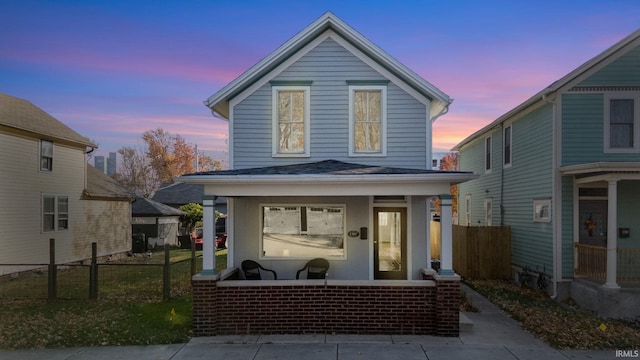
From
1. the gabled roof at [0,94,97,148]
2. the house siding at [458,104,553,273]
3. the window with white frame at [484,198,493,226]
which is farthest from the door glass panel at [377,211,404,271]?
the gabled roof at [0,94,97,148]

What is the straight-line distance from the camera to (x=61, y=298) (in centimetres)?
1033

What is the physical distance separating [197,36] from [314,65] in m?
5.02

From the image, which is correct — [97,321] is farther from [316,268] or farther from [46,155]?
[46,155]

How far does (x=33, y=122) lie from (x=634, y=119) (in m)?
20.1

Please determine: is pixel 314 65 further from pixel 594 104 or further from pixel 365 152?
pixel 594 104

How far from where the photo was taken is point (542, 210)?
12.5 metres

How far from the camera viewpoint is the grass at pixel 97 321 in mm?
7535

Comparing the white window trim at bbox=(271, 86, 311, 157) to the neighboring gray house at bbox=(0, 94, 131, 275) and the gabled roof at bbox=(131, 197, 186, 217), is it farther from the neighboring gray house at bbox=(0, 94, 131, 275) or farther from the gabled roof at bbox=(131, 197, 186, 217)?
the gabled roof at bbox=(131, 197, 186, 217)

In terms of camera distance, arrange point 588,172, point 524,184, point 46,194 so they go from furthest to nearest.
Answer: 1. point 46,194
2. point 524,184
3. point 588,172

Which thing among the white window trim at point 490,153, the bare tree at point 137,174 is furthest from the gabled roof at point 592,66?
the bare tree at point 137,174

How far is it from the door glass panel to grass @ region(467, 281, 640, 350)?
9.67 ft

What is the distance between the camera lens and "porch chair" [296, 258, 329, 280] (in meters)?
9.65

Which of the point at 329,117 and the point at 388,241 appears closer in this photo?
the point at 388,241

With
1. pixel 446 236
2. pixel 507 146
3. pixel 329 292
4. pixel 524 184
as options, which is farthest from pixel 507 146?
pixel 329 292
